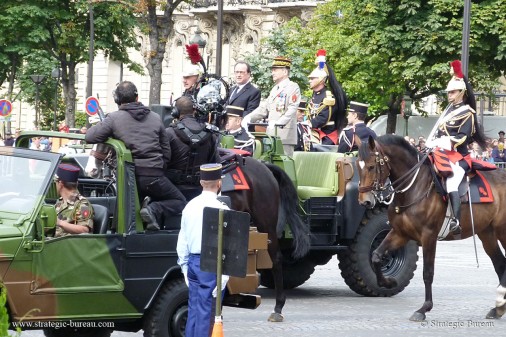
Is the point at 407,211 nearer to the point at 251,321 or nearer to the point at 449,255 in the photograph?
the point at 251,321

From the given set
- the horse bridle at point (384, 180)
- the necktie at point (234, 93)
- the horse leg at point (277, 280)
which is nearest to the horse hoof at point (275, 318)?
the horse leg at point (277, 280)

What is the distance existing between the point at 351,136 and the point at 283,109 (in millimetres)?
974

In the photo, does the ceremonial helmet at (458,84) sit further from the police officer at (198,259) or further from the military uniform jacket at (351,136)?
the police officer at (198,259)

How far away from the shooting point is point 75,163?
13.6 metres

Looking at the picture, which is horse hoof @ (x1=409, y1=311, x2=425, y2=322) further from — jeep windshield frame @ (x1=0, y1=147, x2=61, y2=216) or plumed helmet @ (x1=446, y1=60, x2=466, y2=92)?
jeep windshield frame @ (x1=0, y1=147, x2=61, y2=216)

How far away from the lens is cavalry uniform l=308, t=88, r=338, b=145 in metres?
18.9

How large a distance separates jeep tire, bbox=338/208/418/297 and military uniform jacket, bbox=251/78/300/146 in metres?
1.54

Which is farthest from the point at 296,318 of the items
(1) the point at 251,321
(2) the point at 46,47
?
(2) the point at 46,47

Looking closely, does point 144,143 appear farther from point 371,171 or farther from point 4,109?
point 4,109

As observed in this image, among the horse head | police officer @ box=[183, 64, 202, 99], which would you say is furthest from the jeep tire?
police officer @ box=[183, 64, 202, 99]

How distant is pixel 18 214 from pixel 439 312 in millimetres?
6882

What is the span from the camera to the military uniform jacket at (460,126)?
1608cm

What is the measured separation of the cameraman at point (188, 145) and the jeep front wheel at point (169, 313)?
1354 mm

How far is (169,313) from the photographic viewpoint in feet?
36.9
